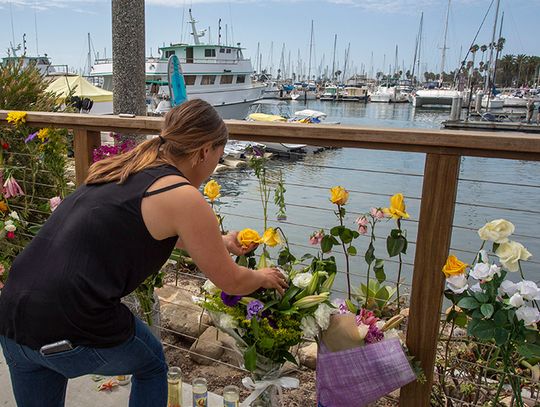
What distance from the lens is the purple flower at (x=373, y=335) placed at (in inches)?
70.7

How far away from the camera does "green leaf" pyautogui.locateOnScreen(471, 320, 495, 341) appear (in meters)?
1.61

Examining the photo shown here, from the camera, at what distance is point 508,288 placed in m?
1.63

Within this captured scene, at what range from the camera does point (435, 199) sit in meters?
1.79

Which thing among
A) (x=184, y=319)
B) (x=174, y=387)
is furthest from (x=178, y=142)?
(x=184, y=319)

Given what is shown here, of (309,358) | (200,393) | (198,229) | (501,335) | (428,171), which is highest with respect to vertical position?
(428,171)

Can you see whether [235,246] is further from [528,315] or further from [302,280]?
[528,315]

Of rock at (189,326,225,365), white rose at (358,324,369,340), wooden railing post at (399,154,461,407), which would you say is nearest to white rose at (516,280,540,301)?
wooden railing post at (399,154,461,407)

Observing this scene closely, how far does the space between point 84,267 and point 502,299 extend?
127 cm

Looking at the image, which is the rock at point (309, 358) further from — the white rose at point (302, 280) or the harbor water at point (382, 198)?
the white rose at point (302, 280)

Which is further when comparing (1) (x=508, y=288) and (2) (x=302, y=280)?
(2) (x=302, y=280)

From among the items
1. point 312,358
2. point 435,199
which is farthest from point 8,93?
point 435,199

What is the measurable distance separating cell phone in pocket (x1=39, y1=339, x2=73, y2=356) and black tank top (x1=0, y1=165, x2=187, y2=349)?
0.01 m

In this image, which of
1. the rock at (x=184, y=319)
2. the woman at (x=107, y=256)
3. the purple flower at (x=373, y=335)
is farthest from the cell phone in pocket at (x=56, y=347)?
the rock at (x=184, y=319)

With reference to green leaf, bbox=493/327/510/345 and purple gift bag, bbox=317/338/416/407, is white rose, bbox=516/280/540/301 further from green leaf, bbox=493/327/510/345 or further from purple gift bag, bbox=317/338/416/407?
purple gift bag, bbox=317/338/416/407
